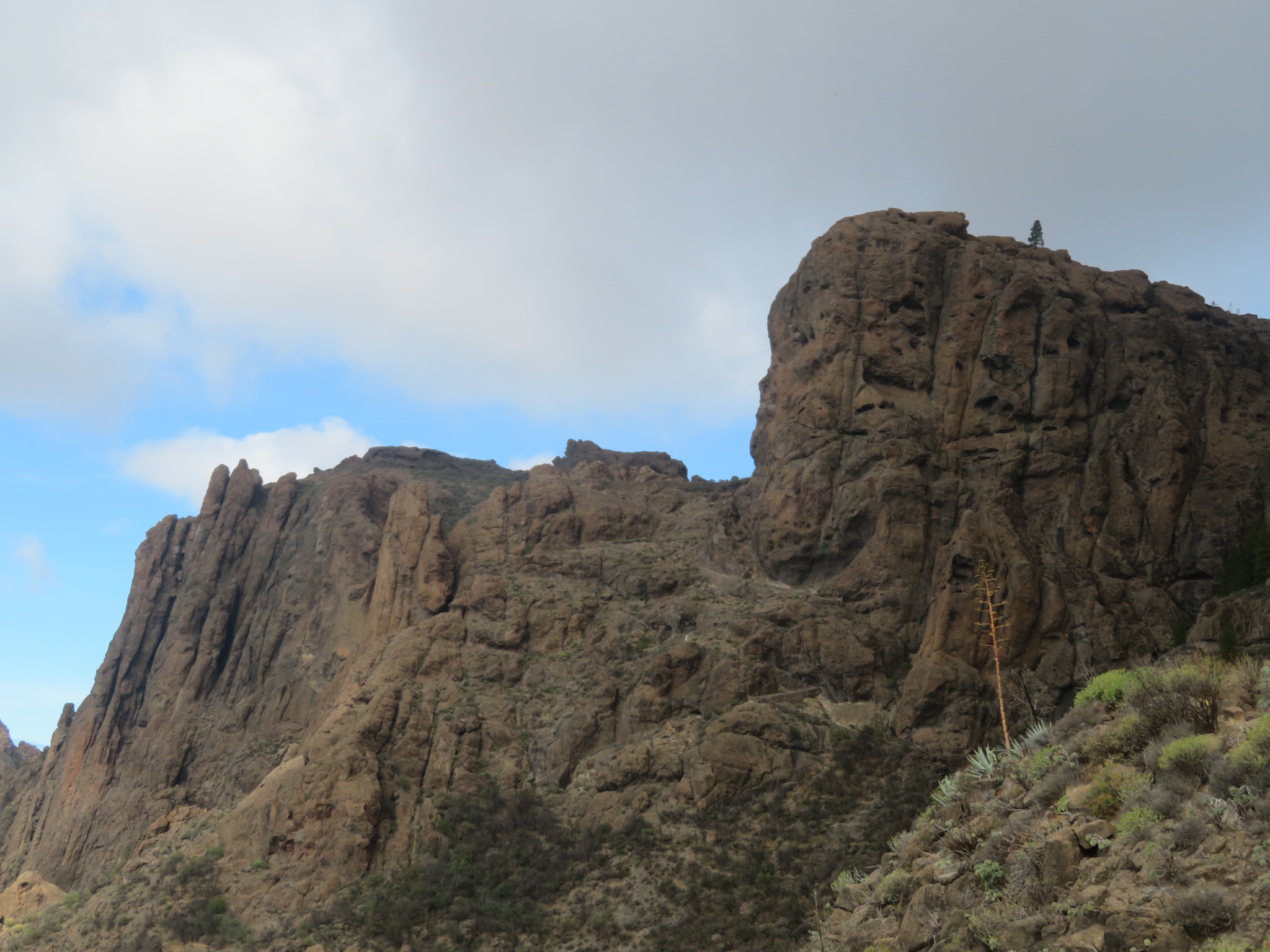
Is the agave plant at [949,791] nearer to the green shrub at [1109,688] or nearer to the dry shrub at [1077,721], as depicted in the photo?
the dry shrub at [1077,721]

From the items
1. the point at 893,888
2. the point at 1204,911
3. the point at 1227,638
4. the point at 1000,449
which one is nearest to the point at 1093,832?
the point at 1204,911

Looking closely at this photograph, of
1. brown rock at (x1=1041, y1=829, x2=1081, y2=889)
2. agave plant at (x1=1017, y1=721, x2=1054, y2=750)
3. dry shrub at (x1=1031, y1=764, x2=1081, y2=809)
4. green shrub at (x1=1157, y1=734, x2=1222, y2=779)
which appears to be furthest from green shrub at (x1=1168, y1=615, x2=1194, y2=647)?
brown rock at (x1=1041, y1=829, x2=1081, y2=889)

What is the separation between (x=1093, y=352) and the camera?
210 feet

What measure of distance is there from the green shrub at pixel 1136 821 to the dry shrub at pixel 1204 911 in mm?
1475

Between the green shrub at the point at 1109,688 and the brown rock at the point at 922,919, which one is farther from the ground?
the green shrub at the point at 1109,688

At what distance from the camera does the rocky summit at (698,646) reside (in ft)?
154

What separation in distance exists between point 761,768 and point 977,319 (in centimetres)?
3499

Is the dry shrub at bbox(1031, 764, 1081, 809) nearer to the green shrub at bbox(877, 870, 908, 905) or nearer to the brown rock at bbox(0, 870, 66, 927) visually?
the green shrub at bbox(877, 870, 908, 905)

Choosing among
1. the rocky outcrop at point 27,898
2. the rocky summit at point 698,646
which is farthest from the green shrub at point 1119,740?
the rocky outcrop at point 27,898

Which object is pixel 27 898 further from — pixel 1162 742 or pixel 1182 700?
pixel 1182 700

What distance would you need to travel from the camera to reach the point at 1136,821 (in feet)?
37.1

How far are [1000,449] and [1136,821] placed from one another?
53.4m

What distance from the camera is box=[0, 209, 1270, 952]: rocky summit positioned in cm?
4706

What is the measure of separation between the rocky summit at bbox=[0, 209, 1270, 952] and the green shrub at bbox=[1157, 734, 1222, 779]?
28.1 metres
